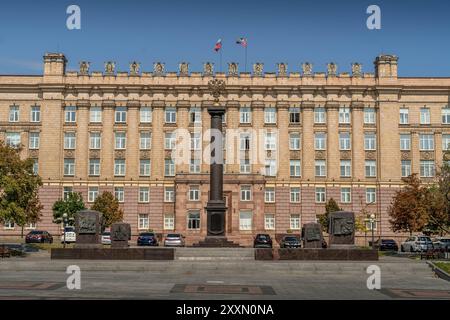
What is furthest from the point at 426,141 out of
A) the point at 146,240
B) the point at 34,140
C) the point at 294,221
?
the point at 34,140

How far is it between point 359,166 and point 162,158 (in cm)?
2511

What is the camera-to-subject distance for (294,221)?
268ft

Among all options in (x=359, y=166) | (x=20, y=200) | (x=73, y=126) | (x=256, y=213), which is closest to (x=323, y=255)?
(x=20, y=200)

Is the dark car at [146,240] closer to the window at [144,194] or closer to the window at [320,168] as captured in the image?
the window at [144,194]

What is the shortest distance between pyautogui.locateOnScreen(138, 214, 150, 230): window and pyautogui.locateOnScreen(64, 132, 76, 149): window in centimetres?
1265

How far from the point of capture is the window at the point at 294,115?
273ft

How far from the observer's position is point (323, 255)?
3912cm

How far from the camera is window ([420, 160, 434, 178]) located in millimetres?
82250

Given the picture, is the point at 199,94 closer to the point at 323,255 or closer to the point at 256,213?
the point at 256,213

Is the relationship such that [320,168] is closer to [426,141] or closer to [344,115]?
[344,115]

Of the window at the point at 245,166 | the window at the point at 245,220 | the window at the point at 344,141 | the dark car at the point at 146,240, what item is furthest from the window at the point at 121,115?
the window at the point at 344,141

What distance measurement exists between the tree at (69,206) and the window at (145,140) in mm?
11846

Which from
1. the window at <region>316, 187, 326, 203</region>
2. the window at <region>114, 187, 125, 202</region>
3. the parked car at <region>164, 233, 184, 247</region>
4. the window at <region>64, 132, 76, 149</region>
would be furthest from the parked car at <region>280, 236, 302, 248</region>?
the window at <region>64, 132, 76, 149</region>

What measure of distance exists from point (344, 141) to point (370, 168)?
4772 millimetres
